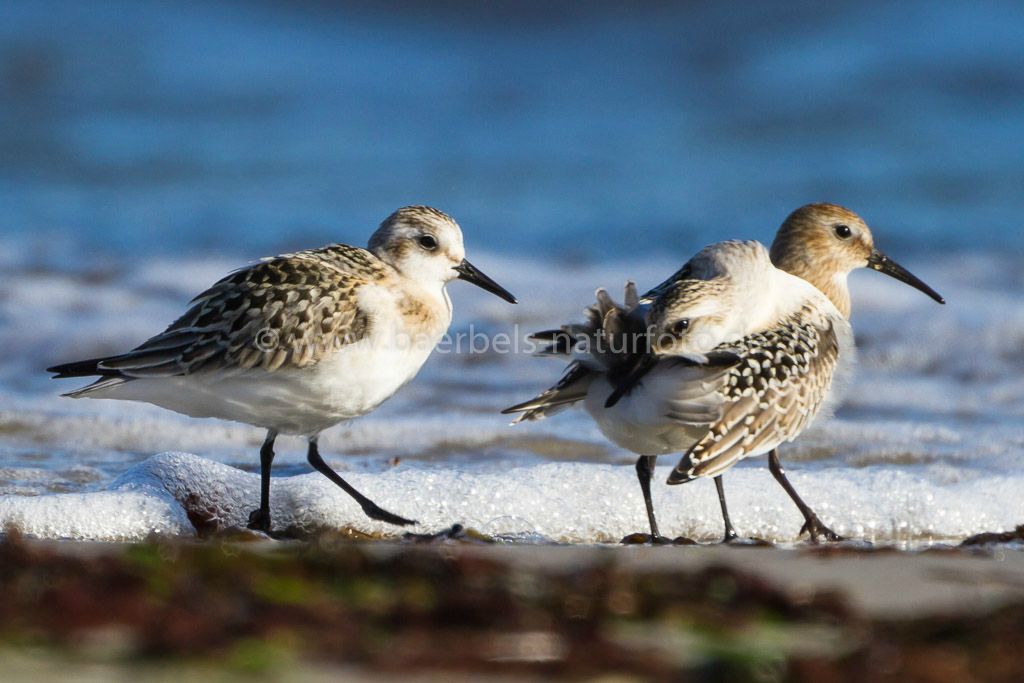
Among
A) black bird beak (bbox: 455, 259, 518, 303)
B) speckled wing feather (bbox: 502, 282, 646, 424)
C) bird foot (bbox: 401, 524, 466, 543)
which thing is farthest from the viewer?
black bird beak (bbox: 455, 259, 518, 303)

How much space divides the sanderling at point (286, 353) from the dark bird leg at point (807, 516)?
4.64 feet

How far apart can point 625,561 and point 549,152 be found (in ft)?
39.7

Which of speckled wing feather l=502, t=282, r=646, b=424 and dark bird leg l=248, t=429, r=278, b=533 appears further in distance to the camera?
dark bird leg l=248, t=429, r=278, b=533

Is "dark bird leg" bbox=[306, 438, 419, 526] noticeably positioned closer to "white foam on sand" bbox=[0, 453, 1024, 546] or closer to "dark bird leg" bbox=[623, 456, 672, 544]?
"white foam on sand" bbox=[0, 453, 1024, 546]

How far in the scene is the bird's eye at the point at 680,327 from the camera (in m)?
4.41

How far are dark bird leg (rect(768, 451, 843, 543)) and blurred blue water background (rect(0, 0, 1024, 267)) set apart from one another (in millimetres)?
7011

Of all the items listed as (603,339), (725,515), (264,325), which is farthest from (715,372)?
(264,325)

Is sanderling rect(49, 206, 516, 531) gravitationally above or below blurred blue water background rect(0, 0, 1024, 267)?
below

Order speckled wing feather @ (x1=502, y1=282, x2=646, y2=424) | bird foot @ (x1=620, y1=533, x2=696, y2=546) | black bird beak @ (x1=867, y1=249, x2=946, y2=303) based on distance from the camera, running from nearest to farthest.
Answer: speckled wing feather @ (x1=502, y1=282, x2=646, y2=424) → bird foot @ (x1=620, y1=533, x2=696, y2=546) → black bird beak @ (x1=867, y1=249, x2=946, y2=303)

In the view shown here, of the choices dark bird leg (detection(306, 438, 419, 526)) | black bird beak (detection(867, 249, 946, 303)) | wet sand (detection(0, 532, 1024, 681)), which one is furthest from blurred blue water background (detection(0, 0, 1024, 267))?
wet sand (detection(0, 532, 1024, 681))

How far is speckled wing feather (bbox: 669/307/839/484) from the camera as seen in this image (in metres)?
4.28

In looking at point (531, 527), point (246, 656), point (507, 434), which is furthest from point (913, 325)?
point (246, 656)

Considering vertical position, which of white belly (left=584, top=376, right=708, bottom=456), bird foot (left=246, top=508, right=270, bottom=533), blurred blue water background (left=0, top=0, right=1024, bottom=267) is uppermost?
blurred blue water background (left=0, top=0, right=1024, bottom=267)

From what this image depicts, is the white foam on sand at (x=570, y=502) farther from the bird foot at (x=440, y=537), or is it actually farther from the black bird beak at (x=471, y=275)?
the black bird beak at (x=471, y=275)
